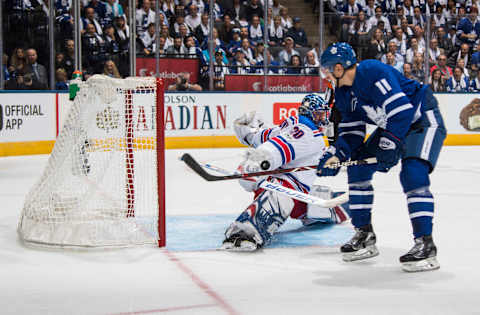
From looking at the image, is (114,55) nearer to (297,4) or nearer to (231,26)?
(231,26)

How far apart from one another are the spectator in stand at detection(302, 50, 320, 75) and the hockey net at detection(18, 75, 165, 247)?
7.35 meters

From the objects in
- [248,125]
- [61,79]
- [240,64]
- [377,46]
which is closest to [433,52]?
[377,46]

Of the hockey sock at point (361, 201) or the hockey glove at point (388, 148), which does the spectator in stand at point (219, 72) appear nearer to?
the hockey sock at point (361, 201)

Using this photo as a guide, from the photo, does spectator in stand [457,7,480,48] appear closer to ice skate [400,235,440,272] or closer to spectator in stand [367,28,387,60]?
spectator in stand [367,28,387,60]

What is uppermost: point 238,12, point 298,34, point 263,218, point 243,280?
point 238,12

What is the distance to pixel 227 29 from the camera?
36.7 ft

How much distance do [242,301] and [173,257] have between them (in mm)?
874

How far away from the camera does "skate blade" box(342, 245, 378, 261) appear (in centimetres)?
358

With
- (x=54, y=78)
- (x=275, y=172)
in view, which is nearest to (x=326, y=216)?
(x=275, y=172)

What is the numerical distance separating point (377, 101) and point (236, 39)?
8078 mm

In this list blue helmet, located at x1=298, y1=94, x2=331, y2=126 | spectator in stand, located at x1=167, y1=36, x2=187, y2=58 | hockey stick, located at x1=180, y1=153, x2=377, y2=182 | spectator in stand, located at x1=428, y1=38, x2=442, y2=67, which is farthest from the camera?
spectator in stand, located at x1=428, y1=38, x2=442, y2=67

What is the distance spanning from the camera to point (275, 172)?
376 cm

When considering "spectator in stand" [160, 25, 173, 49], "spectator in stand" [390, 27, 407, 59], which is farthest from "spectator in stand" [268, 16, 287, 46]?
"spectator in stand" [390, 27, 407, 59]

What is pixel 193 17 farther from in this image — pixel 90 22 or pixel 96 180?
pixel 96 180
